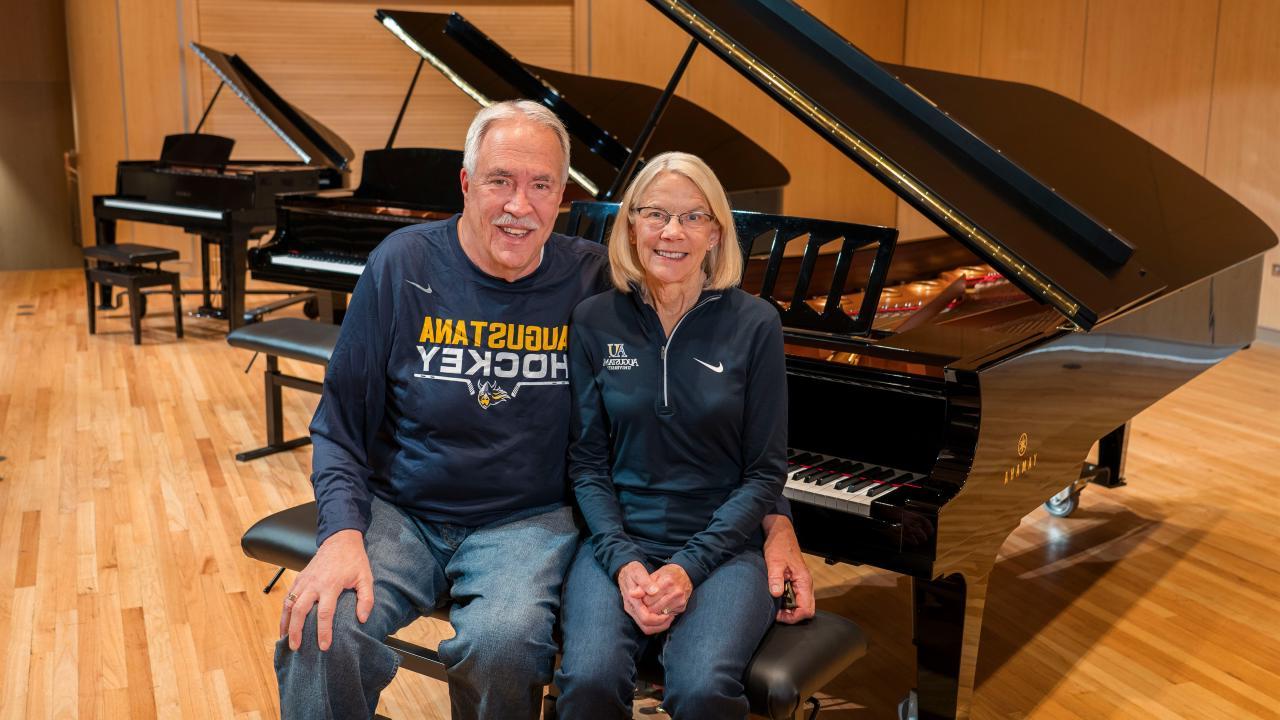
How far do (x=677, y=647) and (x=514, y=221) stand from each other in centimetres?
83

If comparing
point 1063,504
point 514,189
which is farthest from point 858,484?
point 1063,504

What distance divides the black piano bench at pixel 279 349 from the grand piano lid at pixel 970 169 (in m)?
2.36

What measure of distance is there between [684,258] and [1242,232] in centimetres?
251

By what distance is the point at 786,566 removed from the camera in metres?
1.98

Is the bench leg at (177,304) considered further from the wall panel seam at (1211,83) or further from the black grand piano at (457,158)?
the wall panel seam at (1211,83)

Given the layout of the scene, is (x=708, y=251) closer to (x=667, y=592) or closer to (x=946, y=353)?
(x=946, y=353)

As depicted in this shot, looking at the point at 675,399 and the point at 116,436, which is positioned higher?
the point at 675,399

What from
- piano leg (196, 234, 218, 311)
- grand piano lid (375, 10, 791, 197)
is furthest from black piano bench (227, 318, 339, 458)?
piano leg (196, 234, 218, 311)

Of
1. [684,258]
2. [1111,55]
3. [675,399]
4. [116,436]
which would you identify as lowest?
[116,436]

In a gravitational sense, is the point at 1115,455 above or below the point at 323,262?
below

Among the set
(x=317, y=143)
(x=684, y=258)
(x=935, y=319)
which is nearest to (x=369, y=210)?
(x=317, y=143)

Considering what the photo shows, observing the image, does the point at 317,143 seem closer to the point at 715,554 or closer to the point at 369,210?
the point at 369,210

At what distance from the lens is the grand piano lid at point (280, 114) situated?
6457 mm

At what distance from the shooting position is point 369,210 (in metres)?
5.08
